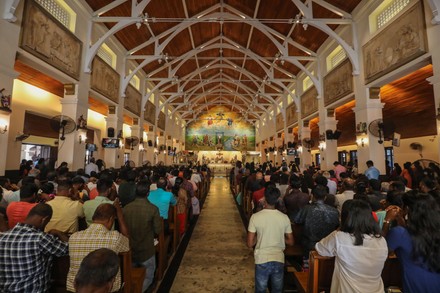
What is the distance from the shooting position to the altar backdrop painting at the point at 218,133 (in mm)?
31109

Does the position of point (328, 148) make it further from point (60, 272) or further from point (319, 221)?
point (60, 272)

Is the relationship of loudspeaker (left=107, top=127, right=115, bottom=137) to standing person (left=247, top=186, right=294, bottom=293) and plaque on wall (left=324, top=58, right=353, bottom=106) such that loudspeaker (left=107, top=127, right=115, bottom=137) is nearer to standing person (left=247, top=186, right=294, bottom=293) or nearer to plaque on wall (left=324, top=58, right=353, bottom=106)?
standing person (left=247, top=186, right=294, bottom=293)

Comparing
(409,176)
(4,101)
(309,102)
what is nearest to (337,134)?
(309,102)

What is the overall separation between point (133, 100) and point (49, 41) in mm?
6627

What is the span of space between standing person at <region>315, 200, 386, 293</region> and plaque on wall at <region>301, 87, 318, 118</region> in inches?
440

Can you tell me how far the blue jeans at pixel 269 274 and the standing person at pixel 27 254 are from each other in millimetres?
1913

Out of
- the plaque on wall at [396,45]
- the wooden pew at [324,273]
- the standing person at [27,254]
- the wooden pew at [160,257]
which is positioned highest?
the plaque on wall at [396,45]

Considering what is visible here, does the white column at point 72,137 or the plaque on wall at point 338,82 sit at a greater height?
the plaque on wall at point 338,82

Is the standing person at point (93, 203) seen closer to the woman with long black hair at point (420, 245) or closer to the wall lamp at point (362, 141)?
→ the woman with long black hair at point (420, 245)

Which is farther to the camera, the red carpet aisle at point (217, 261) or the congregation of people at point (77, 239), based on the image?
the red carpet aisle at point (217, 261)

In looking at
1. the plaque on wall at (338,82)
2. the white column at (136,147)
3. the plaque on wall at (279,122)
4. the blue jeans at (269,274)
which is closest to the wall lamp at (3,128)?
the blue jeans at (269,274)

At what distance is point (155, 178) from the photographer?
5.38 meters

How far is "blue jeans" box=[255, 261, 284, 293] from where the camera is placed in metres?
2.45

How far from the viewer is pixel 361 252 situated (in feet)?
5.69
